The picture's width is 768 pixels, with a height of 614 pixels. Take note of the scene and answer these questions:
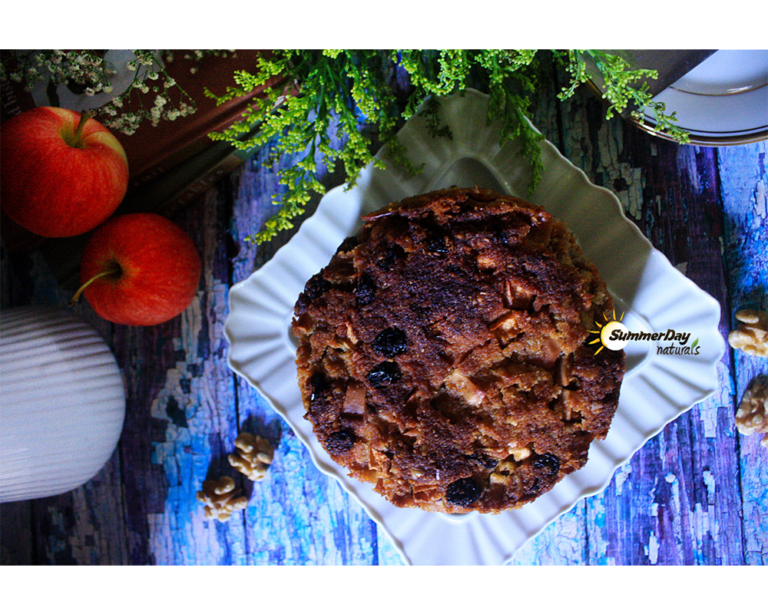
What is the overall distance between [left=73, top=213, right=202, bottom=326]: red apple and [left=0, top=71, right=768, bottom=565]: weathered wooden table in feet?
0.65

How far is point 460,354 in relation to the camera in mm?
1479

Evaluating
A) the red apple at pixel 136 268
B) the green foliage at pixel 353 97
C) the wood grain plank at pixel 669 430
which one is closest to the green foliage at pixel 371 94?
the green foliage at pixel 353 97

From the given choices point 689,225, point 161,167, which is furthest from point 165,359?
point 689,225

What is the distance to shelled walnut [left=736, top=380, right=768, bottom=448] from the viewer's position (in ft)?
5.85

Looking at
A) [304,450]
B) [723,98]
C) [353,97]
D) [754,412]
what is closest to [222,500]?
[304,450]

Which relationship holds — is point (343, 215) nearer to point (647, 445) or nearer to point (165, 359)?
point (165, 359)

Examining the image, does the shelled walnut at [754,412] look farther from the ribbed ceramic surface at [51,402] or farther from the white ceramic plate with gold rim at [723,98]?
the ribbed ceramic surface at [51,402]

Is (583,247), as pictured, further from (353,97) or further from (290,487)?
(290,487)

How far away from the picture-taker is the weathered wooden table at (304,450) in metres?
1.83

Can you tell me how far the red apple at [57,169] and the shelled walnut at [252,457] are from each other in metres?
0.90

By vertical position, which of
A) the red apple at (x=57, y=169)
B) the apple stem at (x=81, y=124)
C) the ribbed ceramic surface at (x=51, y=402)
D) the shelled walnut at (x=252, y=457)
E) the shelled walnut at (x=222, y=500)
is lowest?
the shelled walnut at (x=222, y=500)

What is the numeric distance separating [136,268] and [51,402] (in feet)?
1.60

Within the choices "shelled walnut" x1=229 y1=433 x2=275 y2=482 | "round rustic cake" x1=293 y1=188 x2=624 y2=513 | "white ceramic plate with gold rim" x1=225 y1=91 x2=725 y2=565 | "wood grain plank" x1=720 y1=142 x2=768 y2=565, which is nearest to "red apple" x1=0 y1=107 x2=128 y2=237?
"white ceramic plate with gold rim" x1=225 y1=91 x2=725 y2=565

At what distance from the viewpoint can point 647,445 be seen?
6.09 feet
